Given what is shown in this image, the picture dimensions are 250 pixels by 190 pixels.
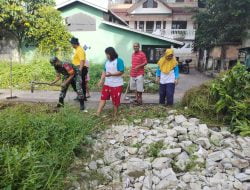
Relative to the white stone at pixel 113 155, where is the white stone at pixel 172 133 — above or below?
above

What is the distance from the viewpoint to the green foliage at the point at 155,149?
4.14 metres

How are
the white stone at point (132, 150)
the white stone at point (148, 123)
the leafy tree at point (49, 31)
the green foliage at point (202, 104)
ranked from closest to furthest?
the white stone at point (132, 150)
the white stone at point (148, 123)
the green foliage at point (202, 104)
the leafy tree at point (49, 31)

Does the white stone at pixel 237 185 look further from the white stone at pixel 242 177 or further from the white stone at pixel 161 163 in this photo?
the white stone at pixel 161 163

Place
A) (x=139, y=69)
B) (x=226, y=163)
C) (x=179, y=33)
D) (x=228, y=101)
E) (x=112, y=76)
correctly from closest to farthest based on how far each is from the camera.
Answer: (x=226, y=163), (x=228, y=101), (x=112, y=76), (x=139, y=69), (x=179, y=33)

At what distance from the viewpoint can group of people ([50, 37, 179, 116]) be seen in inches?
210

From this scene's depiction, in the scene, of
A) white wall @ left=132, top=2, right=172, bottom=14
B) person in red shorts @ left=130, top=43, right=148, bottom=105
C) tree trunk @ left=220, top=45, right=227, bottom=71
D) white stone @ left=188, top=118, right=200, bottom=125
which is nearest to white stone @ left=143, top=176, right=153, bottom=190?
white stone @ left=188, top=118, right=200, bottom=125

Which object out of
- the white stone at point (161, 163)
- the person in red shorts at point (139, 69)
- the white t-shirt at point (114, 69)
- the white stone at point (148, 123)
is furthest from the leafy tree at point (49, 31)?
the white stone at point (161, 163)

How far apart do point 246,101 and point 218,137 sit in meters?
0.95

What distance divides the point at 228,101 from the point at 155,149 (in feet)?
6.42

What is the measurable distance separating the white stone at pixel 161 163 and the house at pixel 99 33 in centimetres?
1211

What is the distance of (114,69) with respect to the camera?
209 inches

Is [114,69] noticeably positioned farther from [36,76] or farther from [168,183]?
[36,76]

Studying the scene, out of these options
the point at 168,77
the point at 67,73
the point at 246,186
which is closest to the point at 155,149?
the point at 246,186

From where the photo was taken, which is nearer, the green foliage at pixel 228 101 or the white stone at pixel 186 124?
the green foliage at pixel 228 101
